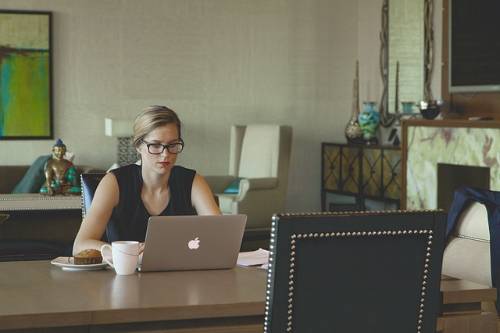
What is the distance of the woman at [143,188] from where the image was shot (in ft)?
11.3

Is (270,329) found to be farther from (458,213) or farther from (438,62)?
(438,62)

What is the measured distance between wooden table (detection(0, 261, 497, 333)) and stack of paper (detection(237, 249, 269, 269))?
17 centimetres

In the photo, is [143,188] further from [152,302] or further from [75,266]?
[152,302]

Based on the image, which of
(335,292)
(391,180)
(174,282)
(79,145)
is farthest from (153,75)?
(335,292)

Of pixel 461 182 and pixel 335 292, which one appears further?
pixel 461 182

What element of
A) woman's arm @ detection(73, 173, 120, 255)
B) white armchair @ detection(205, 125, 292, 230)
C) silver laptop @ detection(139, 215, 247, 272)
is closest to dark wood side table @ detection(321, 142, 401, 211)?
white armchair @ detection(205, 125, 292, 230)

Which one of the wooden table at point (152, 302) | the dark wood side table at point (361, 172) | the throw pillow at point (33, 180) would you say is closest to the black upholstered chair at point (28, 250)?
the wooden table at point (152, 302)

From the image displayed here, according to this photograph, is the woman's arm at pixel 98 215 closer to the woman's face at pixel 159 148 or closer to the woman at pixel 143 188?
the woman at pixel 143 188

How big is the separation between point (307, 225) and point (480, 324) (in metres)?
0.81

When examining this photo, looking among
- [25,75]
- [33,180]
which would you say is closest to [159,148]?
[33,180]

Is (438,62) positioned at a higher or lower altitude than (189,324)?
higher

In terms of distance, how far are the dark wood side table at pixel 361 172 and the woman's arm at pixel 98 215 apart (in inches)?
174

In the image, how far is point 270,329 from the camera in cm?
205

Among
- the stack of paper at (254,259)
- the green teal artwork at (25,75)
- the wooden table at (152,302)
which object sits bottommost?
the wooden table at (152,302)
